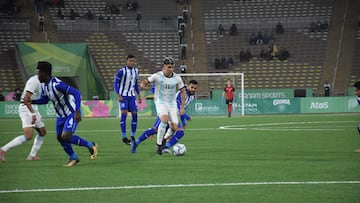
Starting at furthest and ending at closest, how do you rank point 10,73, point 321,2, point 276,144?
1. point 321,2
2. point 10,73
3. point 276,144

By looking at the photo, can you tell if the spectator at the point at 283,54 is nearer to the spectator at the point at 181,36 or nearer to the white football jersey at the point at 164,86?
the spectator at the point at 181,36

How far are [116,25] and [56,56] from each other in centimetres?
922

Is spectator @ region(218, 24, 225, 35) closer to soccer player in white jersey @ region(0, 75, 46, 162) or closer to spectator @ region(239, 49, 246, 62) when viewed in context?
spectator @ region(239, 49, 246, 62)

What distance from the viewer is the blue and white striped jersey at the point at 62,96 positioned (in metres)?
11.5

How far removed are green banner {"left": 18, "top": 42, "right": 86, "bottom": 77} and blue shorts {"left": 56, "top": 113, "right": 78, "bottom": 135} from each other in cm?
3480

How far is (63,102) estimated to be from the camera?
11.9 metres

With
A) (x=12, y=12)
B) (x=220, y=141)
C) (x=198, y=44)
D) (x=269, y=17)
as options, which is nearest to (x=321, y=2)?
(x=269, y=17)

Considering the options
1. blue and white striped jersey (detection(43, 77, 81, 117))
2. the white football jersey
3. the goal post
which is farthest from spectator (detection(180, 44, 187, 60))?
blue and white striped jersey (detection(43, 77, 81, 117))

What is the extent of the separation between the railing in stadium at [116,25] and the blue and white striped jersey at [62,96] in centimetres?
4254

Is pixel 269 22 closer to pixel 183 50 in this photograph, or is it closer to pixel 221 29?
pixel 221 29

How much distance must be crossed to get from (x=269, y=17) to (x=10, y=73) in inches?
931

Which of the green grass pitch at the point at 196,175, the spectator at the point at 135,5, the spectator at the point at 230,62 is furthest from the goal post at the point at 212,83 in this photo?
the green grass pitch at the point at 196,175

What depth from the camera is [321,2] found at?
57000 mm

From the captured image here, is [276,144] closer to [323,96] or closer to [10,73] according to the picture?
[323,96]
